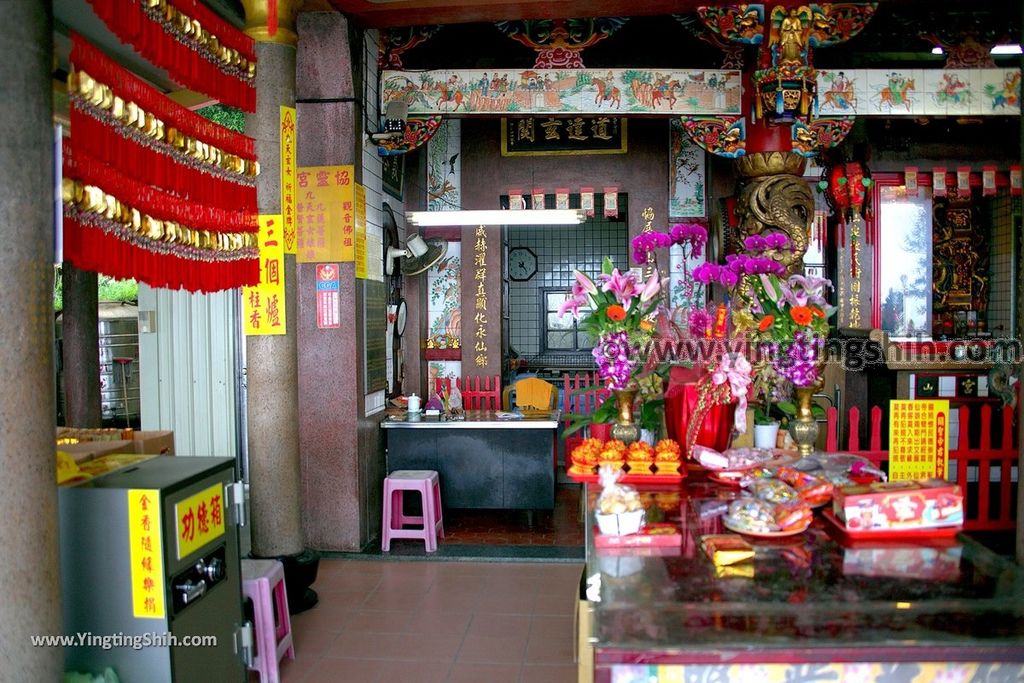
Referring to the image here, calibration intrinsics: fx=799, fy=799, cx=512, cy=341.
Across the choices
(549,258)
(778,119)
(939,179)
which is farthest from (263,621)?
(549,258)

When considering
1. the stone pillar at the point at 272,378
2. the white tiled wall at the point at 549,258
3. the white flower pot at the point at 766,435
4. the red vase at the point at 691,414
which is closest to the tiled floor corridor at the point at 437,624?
the stone pillar at the point at 272,378

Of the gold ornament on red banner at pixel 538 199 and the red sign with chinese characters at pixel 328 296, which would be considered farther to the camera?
the gold ornament on red banner at pixel 538 199

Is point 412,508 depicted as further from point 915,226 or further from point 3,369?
point 915,226

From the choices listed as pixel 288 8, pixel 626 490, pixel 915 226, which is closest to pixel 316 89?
pixel 288 8

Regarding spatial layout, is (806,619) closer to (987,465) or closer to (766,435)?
(766,435)

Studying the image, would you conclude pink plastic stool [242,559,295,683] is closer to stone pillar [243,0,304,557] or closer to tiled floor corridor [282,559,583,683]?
tiled floor corridor [282,559,583,683]

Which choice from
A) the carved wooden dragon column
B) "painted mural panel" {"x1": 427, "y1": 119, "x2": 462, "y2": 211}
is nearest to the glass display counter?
the carved wooden dragon column

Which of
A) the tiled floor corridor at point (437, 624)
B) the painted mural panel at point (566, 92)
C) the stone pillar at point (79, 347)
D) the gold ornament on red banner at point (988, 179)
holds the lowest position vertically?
the tiled floor corridor at point (437, 624)

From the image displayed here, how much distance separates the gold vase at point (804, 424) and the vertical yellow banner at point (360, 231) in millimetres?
3096

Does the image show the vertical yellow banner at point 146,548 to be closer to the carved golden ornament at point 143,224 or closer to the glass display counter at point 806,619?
the carved golden ornament at point 143,224

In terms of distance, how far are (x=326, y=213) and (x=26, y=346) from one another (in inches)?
132

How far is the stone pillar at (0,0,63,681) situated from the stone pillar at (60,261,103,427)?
383cm

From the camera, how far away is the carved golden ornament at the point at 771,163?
618 centimetres

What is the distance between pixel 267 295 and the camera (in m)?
4.18
